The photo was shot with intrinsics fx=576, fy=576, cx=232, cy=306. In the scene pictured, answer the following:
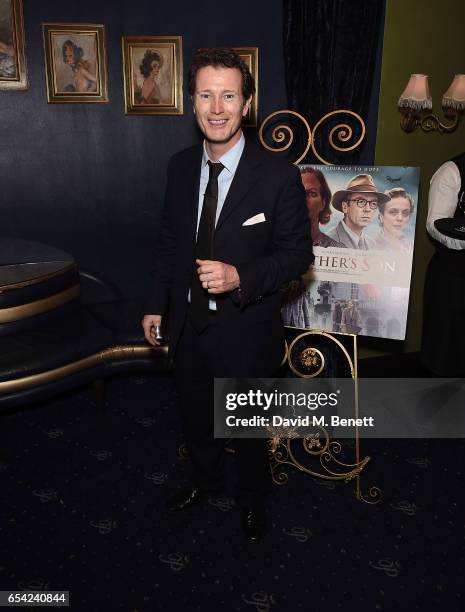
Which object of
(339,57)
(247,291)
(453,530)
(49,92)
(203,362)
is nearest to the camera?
(247,291)

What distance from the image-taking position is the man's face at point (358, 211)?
288 centimetres

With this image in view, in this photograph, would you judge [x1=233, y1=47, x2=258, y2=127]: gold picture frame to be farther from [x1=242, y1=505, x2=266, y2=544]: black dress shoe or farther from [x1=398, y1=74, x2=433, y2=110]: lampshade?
[x1=242, y1=505, x2=266, y2=544]: black dress shoe

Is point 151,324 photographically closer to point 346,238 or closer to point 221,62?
point 346,238

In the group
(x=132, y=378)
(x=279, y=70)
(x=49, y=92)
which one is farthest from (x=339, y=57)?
(x=132, y=378)

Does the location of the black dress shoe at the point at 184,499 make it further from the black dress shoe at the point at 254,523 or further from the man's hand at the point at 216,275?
the man's hand at the point at 216,275

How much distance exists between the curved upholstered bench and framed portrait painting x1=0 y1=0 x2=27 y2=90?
112cm

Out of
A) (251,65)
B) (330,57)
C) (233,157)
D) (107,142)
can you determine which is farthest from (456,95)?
(107,142)

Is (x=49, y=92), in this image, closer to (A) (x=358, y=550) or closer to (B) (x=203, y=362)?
(B) (x=203, y=362)

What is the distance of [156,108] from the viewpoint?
4.11m

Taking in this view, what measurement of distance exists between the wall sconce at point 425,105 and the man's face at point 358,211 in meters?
1.34

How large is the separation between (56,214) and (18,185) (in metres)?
0.33

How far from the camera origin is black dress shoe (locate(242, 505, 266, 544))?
9.24 feet

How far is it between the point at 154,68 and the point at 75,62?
53 centimetres

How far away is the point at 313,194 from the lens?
2975 mm
